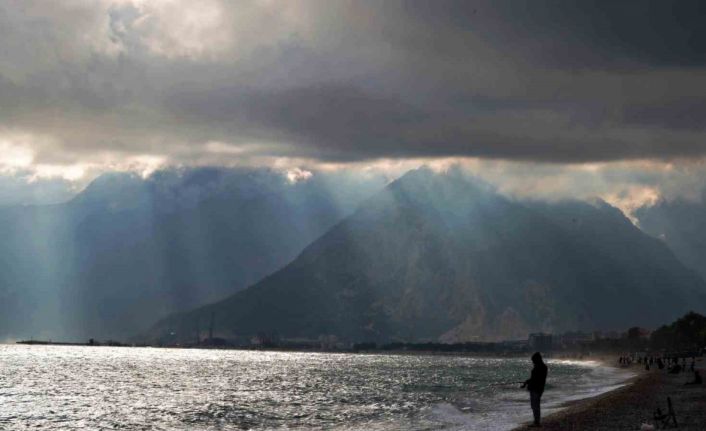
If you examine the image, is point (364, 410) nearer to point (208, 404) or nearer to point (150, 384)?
point (208, 404)

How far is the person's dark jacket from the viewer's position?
4825 cm

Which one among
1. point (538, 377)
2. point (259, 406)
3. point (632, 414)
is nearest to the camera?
point (538, 377)

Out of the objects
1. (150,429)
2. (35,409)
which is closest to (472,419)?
(150,429)

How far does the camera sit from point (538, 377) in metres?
48.9

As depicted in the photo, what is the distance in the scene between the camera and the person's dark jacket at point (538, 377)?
48.2m

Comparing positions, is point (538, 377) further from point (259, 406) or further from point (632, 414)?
point (259, 406)

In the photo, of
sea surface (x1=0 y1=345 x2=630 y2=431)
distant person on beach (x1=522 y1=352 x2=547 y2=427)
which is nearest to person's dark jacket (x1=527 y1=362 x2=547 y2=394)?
distant person on beach (x1=522 y1=352 x2=547 y2=427)

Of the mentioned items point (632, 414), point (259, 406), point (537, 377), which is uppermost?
point (537, 377)

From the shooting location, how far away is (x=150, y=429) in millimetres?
73312

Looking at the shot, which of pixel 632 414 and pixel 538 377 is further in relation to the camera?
pixel 632 414

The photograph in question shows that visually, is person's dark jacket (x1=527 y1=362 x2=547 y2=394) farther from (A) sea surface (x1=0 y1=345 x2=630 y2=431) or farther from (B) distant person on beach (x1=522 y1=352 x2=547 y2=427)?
(A) sea surface (x1=0 y1=345 x2=630 y2=431)

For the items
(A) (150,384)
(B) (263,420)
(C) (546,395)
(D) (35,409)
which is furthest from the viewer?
(A) (150,384)

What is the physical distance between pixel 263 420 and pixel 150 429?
11.0 m

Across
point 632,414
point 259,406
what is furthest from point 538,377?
point 259,406
